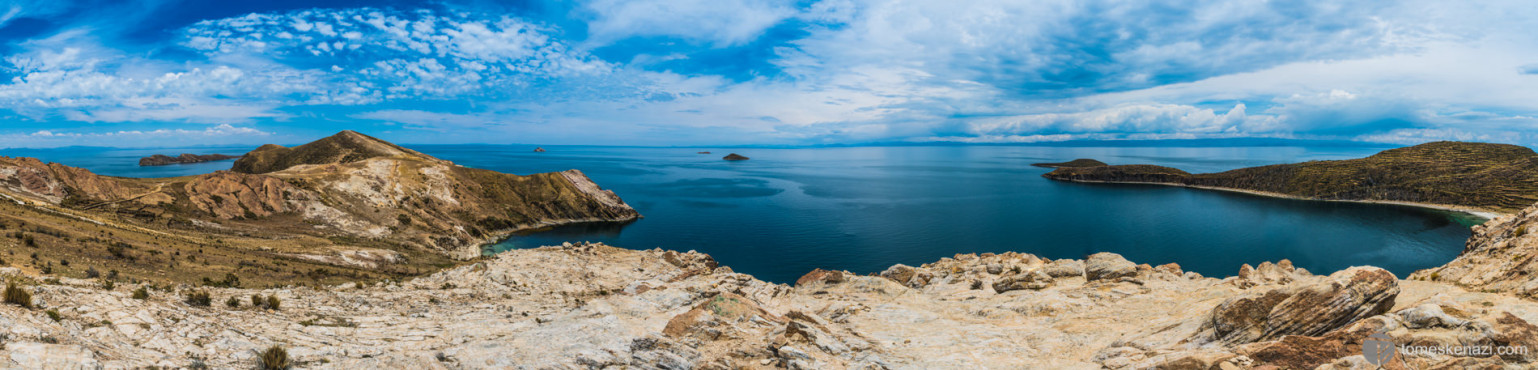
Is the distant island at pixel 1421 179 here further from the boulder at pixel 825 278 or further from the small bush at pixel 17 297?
the small bush at pixel 17 297

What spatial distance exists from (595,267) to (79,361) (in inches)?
1522

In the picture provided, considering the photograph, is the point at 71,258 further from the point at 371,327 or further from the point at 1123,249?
the point at 1123,249

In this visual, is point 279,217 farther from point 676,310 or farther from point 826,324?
point 826,324

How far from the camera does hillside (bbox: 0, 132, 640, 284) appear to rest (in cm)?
3097

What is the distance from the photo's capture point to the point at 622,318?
25344mm

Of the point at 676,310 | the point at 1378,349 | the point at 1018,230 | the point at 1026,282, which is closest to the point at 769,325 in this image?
the point at 676,310

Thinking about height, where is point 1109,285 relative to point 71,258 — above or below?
below

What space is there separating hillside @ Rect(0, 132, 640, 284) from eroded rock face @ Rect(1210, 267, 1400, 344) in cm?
4624

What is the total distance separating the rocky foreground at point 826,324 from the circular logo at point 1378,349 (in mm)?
254

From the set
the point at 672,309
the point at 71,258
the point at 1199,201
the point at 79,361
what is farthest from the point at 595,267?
the point at 1199,201

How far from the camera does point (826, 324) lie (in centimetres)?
2734

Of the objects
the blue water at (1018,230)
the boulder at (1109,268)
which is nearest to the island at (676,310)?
the boulder at (1109,268)

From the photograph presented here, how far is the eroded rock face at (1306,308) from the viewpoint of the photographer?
1711cm

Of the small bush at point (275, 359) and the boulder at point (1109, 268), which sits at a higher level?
the small bush at point (275, 359)
